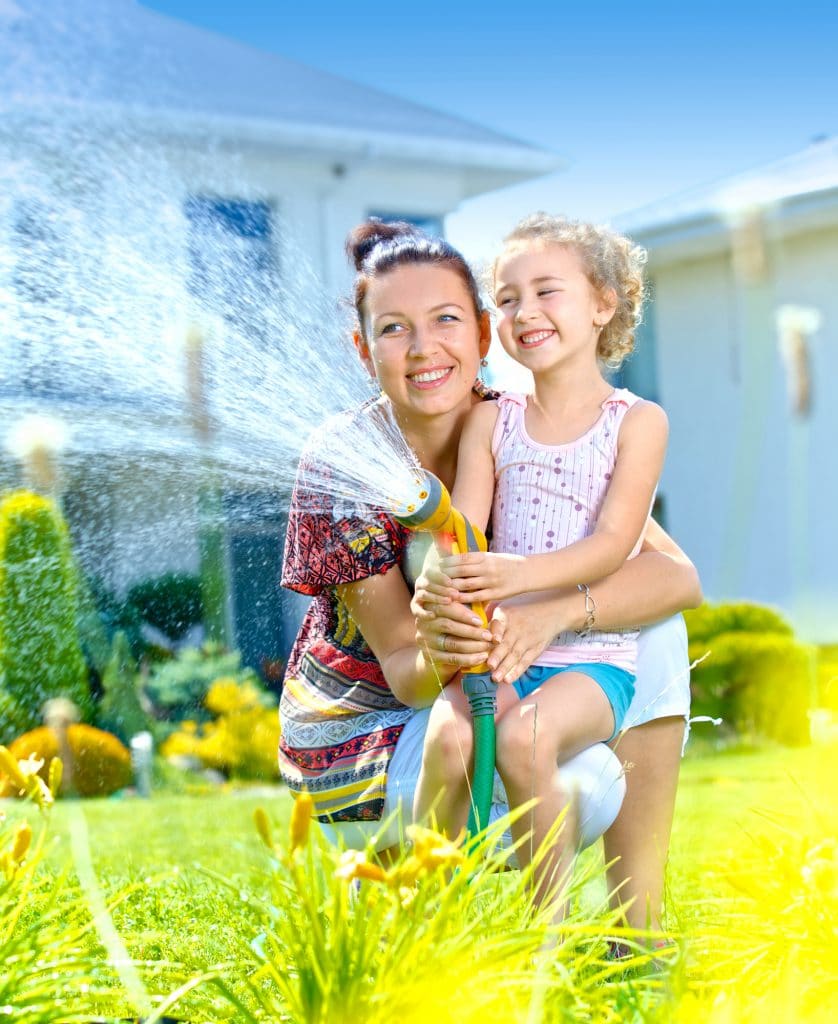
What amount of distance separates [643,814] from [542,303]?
1074 mm

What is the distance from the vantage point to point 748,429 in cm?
1154

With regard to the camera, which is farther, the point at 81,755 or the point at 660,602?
the point at 81,755

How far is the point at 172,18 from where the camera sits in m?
13.7

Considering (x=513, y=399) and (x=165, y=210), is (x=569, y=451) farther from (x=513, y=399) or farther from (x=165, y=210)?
(x=165, y=210)

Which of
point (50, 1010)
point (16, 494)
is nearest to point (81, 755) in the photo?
point (16, 494)

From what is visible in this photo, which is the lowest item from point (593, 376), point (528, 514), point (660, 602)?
point (660, 602)

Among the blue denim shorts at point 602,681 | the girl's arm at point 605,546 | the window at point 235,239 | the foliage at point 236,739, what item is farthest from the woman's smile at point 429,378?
the window at point 235,239

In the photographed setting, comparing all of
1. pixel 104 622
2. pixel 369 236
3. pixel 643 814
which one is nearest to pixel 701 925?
pixel 643 814

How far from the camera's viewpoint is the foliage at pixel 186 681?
910 cm

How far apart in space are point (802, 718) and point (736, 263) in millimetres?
4085

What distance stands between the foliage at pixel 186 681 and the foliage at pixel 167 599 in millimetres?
458

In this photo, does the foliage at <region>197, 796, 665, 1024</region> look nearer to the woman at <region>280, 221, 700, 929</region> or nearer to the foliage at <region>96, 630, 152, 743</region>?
the woman at <region>280, 221, 700, 929</region>

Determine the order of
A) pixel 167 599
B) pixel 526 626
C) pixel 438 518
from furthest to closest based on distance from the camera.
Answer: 1. pixel 167 599
2. pixel 526 626
3. pixel 438 518

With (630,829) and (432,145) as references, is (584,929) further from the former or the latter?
(432,145)
